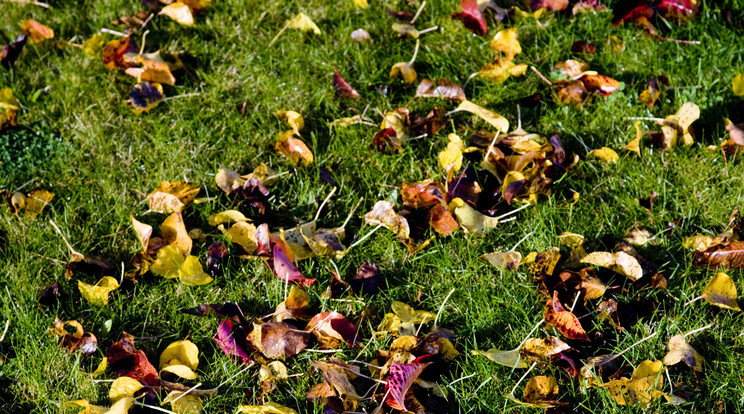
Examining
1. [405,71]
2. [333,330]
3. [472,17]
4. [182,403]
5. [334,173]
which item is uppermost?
[472,17]

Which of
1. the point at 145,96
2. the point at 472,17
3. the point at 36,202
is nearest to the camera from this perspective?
the point at 36,202

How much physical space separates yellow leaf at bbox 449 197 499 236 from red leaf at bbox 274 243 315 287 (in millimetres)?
563

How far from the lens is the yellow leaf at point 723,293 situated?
223 cm

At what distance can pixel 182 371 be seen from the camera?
214cm

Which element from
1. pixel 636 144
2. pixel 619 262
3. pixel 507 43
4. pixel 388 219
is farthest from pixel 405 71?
pixel 619 262

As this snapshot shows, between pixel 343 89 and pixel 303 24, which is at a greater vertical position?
pixel 303 24

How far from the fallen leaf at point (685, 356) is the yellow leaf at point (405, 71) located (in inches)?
60.4

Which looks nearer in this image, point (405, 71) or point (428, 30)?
point (405, 71)

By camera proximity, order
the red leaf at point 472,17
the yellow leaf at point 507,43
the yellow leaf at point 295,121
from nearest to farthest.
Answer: the yellow leaf at point 295,121 < the yellow leaf at point 507,43 < the red leaf at point 472,17

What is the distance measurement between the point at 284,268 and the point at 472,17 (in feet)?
5.13

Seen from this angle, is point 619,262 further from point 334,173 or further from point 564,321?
point 334,173

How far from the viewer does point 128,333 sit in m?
2.28

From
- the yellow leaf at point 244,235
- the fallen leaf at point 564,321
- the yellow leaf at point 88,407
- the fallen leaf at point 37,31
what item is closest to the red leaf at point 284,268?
A: the yellow leaf at point 244,235

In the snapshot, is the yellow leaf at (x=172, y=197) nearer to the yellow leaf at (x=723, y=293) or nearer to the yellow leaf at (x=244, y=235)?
the yellow leaf at (x=244, y=235)
